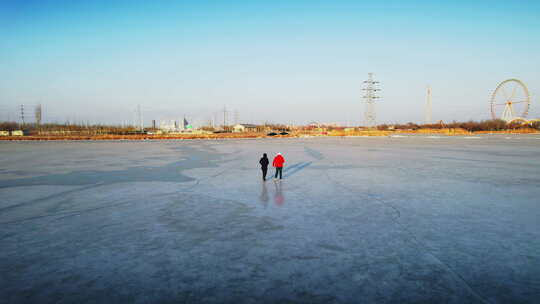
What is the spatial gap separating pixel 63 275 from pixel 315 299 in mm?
3434

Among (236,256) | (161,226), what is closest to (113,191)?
(161,226)

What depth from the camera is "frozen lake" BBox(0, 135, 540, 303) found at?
380 cm

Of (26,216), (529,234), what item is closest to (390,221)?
(529,234)

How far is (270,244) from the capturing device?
529cm

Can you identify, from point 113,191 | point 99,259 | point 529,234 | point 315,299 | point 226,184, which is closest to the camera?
point 315,299

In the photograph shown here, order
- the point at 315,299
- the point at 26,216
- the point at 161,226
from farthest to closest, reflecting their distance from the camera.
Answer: the point at 26,216 < the point at 161,226 < the point at 315,299

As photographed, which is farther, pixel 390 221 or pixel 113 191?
pixel 113 191

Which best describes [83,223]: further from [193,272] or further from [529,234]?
[529,234]

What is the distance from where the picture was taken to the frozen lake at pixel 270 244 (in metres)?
3.80

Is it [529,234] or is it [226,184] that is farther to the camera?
[226,184]

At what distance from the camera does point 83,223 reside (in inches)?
258

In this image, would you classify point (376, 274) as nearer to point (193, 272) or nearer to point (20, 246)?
point (193, 272)

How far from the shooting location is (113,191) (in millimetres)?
9875

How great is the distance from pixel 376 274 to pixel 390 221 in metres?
2.64
